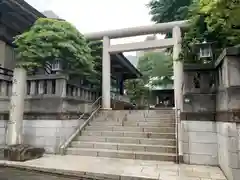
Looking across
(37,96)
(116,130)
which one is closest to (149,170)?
(116,130)

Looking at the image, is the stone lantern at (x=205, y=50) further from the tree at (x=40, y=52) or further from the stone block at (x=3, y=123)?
the stone block at (x=3, y=123)

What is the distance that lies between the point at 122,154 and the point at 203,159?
8.19 ft

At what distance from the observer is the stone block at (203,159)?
6.18 meters

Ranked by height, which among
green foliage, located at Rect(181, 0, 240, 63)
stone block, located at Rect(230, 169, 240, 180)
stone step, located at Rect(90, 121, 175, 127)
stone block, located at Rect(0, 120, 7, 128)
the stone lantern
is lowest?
stone block, located at Rect(230, 169, 240, 180)

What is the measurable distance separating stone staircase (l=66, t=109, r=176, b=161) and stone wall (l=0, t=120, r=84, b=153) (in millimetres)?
516

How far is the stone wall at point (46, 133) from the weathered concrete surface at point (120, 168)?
2.97 ft

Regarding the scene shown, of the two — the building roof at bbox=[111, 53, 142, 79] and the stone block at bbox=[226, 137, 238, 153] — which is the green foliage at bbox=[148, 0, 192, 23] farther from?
the stone block at bbox=[226, 137, 238, 153]

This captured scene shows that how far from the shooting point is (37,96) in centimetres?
795

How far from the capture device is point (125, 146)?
7.53m

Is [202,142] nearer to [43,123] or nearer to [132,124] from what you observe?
[132,124]

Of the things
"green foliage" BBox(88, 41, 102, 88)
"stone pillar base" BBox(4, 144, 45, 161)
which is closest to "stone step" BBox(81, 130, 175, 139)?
"stone pillar base" BBox(4, 144, 45, 161)

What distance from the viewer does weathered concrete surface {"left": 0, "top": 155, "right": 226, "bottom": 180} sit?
513cm

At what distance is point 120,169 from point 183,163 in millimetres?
1978

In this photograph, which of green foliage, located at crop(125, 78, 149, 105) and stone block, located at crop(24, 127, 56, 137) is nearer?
stone block, located at crop(24, 127, 56, 137)
